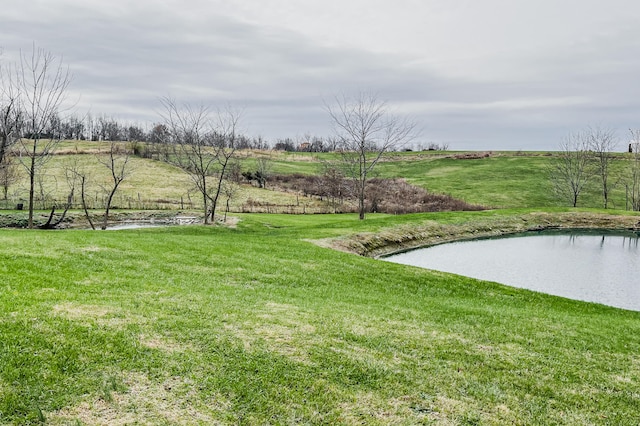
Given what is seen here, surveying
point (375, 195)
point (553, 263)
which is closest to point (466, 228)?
point (553, 263)

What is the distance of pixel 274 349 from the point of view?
8.95 m

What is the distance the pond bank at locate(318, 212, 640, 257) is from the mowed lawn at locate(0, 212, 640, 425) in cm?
1604

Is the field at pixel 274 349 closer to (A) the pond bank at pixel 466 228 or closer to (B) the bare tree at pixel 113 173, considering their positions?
(A) the pond bank at pixel 466 228

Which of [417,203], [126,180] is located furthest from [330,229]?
[126,180]

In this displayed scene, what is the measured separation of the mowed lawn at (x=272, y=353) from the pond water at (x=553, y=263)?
736 centimetres

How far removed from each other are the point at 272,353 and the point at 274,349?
197mm

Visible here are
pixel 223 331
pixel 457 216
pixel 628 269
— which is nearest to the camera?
pixel 223 331

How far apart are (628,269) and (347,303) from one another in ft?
73.2

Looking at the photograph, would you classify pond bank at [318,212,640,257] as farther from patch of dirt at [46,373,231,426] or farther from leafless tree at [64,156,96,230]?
patch of dirt at [46,373,231,426]

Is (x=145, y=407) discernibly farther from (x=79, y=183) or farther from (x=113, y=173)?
(x=79, y=183)

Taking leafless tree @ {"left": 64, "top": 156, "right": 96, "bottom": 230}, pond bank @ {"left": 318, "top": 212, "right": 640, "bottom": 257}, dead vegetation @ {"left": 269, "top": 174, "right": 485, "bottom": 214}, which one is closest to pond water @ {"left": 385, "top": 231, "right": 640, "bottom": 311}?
pond bank @ {"left": 318, "top": 212, "right": 640, "bottom": 257}

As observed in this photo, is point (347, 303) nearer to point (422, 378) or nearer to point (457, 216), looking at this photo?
point (422, 378)

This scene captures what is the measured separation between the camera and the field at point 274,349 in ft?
23.1

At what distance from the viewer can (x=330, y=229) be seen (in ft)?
114
